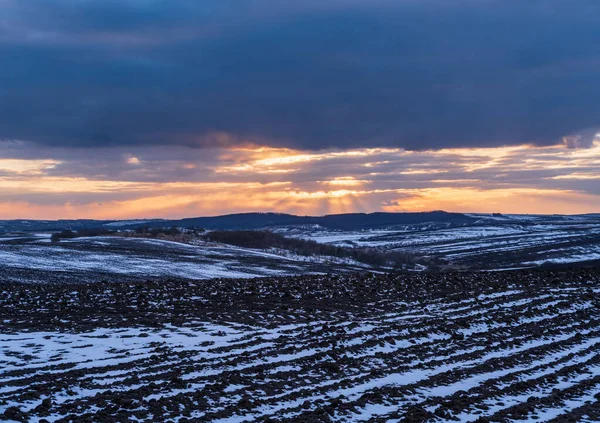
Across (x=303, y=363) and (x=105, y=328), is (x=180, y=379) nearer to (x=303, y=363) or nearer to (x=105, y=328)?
(x=303, y=363)

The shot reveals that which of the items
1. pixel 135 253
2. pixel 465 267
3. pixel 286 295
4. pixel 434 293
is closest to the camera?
pixel 286 295

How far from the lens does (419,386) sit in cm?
1574

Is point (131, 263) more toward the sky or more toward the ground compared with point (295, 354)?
more toward the sky

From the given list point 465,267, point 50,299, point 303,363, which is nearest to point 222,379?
point 303,363

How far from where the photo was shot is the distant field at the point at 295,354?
44.5ft

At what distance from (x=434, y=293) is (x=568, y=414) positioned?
20833 millimetres

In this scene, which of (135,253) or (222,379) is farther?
(135,253)

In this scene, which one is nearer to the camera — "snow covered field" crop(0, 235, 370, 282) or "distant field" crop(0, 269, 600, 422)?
"distant field" crop(0, 269, 600, 422)

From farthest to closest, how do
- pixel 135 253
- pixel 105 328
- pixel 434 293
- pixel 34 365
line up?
pixel 135 253 < pixel 434 293 < pixel 105 328 < pixel 34 365

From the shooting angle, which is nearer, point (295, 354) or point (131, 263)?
point (295, 354)

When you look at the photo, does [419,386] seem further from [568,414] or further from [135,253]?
[135,253]

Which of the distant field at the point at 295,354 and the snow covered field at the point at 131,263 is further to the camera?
the snow covered field at the point at 131,263

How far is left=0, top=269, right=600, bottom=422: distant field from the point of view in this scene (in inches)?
534

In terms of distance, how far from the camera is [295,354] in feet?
61.9
